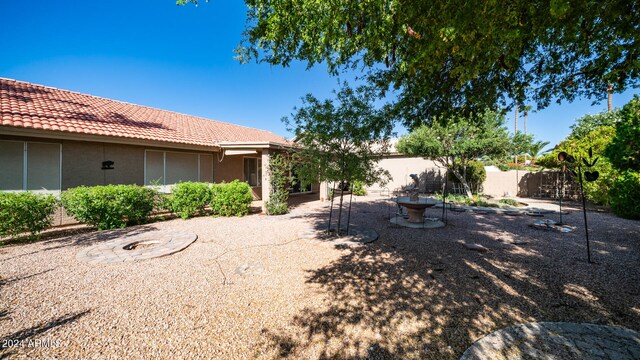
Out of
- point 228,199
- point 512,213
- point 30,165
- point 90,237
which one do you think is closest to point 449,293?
point 228,199

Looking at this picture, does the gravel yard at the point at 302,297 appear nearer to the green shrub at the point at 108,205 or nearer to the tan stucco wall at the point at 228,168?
the green shrub at the point at 108,205

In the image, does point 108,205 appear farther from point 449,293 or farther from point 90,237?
point 449,293

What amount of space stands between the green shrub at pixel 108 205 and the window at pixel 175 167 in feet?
4.34

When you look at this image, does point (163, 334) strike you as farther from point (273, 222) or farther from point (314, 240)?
point (273, 222)

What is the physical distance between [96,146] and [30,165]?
1.70 m

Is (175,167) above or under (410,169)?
under

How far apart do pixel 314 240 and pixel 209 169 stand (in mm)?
7949

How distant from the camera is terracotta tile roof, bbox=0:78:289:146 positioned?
7.63 metres

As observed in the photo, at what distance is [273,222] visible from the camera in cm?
886

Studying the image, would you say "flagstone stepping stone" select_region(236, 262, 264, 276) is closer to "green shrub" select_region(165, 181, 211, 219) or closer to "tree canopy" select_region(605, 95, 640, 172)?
"green shrub" select_region(165, 181, 211, 219)

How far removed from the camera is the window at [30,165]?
23.4ft

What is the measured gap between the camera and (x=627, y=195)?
9.45 m

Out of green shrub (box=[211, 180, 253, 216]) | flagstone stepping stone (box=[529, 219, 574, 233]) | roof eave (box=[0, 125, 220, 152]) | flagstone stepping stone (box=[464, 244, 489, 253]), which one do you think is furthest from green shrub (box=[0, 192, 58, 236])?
flagstone stepping stone (box=[529, 219, 574, 233])

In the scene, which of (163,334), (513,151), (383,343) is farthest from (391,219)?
(513,151)
